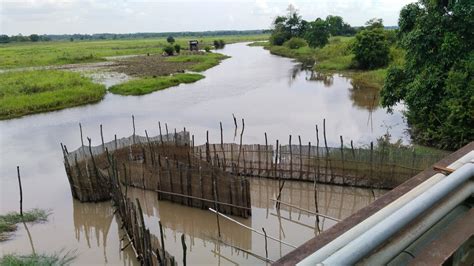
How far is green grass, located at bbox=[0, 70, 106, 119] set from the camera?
71.7ft

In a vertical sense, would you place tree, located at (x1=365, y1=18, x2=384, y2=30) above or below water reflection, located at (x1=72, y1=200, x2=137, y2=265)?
above

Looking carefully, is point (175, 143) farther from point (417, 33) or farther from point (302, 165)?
point (417, 33)

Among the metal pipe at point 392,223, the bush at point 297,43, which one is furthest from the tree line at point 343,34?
the metal pipe at point 392,223

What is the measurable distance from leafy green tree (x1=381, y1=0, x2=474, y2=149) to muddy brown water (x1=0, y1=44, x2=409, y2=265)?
2367mm

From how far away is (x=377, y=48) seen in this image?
101ft

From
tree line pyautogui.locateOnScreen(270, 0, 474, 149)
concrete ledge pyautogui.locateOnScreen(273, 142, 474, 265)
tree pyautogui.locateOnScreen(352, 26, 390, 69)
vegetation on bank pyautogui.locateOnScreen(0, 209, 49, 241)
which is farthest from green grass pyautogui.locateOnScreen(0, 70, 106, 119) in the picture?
concrete ledge pyautogui.locateOnScreen(273, 142, 474, 265)

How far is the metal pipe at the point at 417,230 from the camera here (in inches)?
81.9

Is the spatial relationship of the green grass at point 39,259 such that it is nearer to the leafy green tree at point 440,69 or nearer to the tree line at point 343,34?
the leafy green tree at point 440,69

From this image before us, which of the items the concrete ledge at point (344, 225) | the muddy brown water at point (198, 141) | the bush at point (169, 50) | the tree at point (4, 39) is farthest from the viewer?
the tree at point (4, 39)

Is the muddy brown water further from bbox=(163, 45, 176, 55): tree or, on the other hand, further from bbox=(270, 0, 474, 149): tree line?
bbox=(163, 45, 176, 55): tree

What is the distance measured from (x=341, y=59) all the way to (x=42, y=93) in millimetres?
26192

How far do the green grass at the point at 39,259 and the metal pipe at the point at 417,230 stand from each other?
7.19m

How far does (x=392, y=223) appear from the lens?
6.62 ft

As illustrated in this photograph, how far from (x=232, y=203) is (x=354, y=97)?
16.8 m
